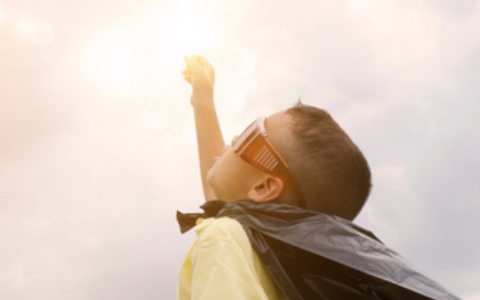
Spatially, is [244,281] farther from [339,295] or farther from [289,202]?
[289,202]

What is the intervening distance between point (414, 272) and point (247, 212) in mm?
1055

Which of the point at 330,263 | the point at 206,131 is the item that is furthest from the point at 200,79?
the point at 330,263

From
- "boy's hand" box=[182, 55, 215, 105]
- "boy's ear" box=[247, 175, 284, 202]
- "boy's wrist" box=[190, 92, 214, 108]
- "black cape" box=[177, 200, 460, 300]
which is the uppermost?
"boy's hand" box=[182, 55, 215, 105]

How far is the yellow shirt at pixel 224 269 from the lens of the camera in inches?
74.5

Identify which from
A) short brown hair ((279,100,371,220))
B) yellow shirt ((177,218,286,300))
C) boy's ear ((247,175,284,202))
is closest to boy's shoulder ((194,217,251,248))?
yellow shirt ((177,218,286,300))

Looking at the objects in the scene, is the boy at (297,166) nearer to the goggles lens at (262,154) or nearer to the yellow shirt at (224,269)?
the goggles lens at (262,154)

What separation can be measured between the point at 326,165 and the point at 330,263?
87 cm

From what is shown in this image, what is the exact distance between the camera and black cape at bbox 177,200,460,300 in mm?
2199

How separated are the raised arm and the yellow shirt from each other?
214 cm

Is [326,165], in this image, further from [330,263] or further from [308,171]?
[330,263]

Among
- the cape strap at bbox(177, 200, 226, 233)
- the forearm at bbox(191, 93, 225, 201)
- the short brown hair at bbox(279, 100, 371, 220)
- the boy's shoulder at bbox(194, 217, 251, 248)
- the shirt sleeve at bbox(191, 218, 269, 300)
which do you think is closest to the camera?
the shirt sleeve at bbox(191, 218, 269, 300)

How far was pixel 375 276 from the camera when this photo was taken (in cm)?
218

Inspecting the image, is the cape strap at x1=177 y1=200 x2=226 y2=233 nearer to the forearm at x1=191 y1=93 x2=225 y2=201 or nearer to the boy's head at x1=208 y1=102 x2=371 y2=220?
the boy's head at x1=208 y1=102 x2=371 y2=220

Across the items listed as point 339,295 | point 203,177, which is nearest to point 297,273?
point 339,295
